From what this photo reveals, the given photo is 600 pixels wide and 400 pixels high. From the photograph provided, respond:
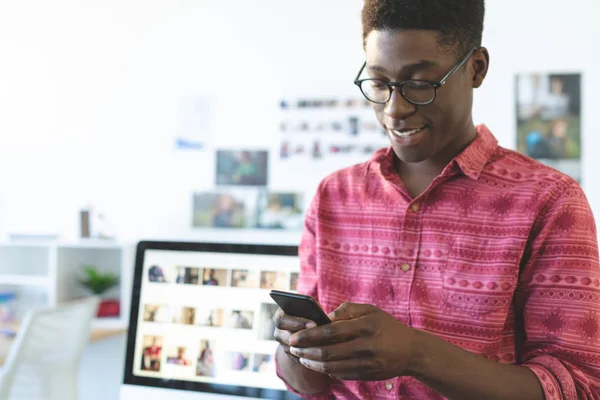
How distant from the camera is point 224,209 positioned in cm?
279

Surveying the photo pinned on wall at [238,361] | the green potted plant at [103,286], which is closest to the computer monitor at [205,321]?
the photo pinned on wall at [238,361]

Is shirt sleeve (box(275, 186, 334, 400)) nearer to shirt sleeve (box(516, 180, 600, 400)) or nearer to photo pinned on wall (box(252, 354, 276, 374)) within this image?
photo pinned on wall (box(252, 354, 276, 374))

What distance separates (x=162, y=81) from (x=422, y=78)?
2.27m

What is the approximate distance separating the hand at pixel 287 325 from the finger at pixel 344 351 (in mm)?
35

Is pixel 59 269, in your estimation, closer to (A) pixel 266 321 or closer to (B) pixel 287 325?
(A) pixel 266 321

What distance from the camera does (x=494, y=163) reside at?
841 millimetres

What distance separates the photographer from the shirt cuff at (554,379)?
0.70m

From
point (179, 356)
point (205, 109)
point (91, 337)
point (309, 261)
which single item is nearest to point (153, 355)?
point (179, 356)

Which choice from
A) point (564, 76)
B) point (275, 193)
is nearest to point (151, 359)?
point (275, 193)

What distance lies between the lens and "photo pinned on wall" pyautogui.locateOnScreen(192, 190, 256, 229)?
9.07ft

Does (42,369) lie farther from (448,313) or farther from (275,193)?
(448,313)

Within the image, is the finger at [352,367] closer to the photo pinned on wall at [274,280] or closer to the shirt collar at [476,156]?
the shirt collar at [476,156]

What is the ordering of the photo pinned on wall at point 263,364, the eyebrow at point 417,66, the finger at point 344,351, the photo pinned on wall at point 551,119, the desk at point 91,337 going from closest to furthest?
the finger at point 344,351
the eyebrow at point 417,66
the photo pinned on wall at point 263,364
the desk at point 91,337
the photo pinned on wall at point 551,119

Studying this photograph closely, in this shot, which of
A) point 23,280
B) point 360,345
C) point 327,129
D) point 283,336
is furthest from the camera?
point 23,280
